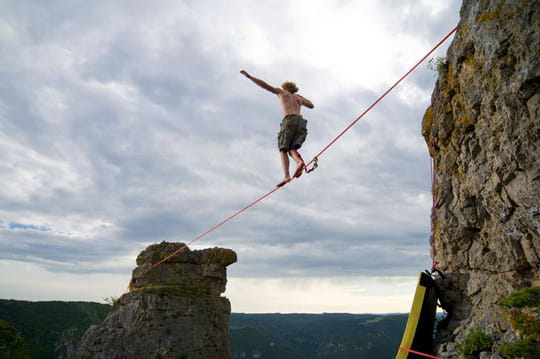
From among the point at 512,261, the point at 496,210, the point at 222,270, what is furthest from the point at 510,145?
the point at 222,270

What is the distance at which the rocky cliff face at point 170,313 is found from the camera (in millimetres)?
15422

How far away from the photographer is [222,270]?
748 inches

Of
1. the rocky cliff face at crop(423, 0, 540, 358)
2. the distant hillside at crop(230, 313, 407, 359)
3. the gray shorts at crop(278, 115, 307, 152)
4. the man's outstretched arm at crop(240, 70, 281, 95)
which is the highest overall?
the man's outstretched arm at crop(240, 70, 281, 95)

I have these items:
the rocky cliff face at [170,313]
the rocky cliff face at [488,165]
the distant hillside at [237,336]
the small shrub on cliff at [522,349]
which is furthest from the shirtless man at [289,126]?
the distant hillside at [237,336]

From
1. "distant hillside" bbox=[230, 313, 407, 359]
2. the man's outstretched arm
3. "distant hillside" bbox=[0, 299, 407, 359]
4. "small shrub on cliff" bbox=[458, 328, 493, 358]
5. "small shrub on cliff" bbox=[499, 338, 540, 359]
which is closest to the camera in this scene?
"small shrub on cliff" bbox=[499, 338, 540, 359]

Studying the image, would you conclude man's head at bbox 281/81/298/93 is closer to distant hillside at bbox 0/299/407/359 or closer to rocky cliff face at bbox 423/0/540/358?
rocky cliff face at bbox 423/0/540/358

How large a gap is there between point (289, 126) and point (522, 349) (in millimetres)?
7162

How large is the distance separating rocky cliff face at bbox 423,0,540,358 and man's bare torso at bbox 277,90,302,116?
3832 millimetres

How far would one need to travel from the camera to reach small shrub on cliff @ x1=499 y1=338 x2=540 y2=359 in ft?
15.5

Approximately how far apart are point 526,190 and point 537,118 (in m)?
1.20

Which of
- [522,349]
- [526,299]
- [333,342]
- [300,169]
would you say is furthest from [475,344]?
[333,342]

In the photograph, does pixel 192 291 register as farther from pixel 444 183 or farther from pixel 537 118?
pixel 537 118

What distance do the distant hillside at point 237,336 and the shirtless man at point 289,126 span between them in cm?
1671

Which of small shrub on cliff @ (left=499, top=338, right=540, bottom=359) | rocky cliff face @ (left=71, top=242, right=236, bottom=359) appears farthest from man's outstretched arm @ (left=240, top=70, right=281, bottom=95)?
rocky cliff face @ (left=71, top=242, right=236, bottom=359)
